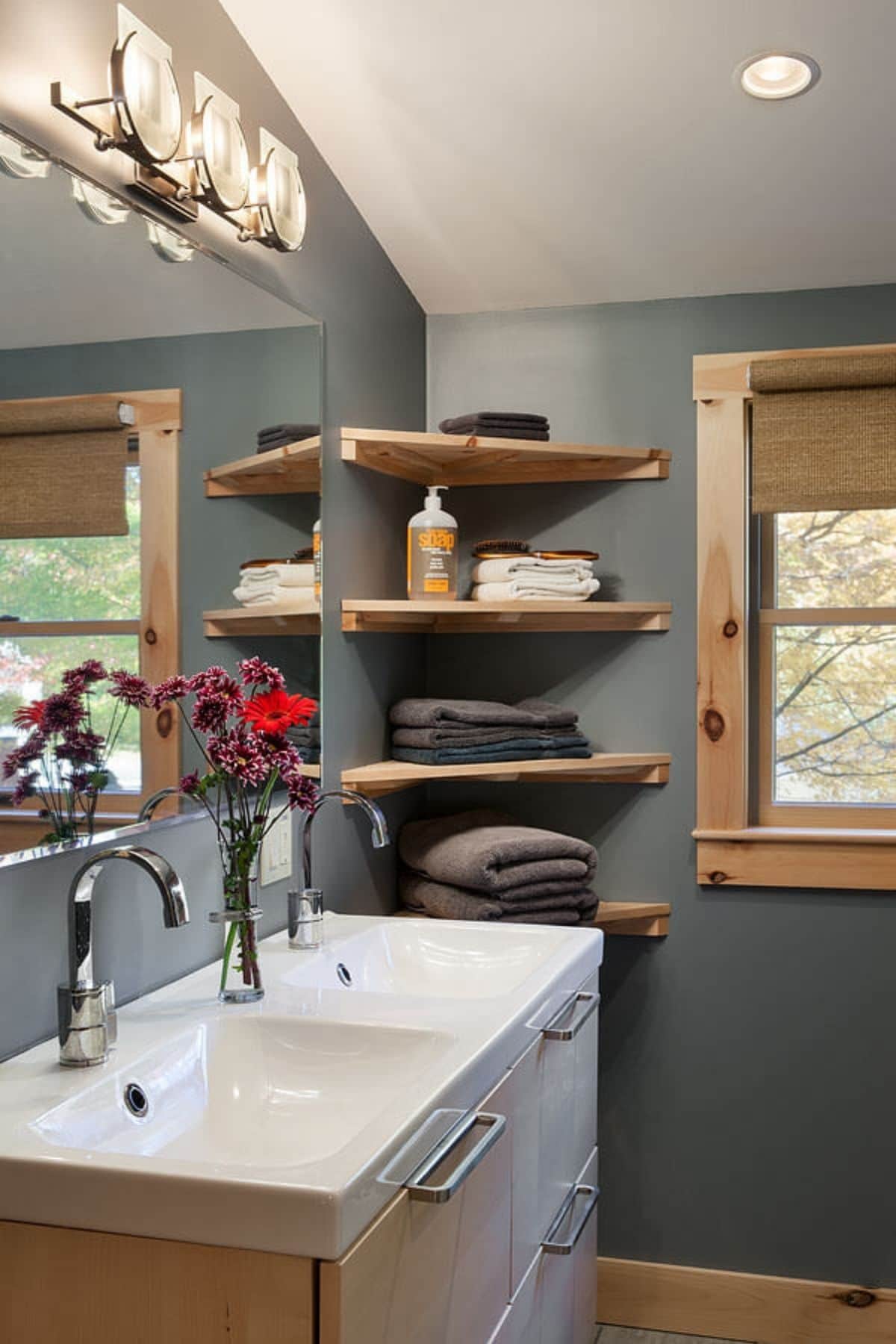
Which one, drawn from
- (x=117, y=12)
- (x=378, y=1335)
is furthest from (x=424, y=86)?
(x=378, y=1335)

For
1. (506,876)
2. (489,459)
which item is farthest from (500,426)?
(506,876)

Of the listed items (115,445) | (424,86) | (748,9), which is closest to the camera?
(115,445)

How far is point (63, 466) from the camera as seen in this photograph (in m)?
1.54

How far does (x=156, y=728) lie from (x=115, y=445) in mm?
373

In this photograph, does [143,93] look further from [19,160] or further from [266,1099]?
[266,1099]

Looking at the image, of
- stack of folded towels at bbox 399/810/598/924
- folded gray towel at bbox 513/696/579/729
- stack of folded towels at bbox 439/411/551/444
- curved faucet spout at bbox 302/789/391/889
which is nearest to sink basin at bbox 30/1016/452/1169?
curved faucet spout at bbox 302/789/391/889

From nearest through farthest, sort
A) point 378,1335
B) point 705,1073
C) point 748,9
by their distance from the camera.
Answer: point 378,1335 → point 748,9 → point 705,1073

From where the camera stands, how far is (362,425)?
8.44 ft

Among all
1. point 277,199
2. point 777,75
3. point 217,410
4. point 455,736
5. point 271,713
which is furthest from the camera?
point 455,736

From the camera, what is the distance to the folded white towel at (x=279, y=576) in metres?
2.04

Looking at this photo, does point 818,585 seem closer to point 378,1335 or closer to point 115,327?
point 115,327

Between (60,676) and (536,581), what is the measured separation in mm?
1317

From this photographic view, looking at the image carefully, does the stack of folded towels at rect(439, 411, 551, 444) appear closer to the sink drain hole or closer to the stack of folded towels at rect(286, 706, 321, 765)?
the stack of folded towels at rect(286, 706, 321, 765)

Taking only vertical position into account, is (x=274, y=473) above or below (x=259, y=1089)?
above
